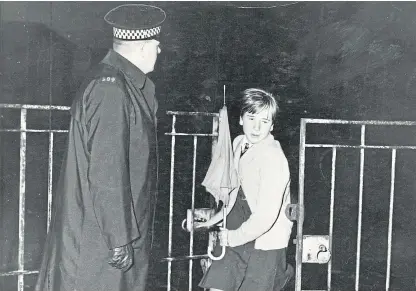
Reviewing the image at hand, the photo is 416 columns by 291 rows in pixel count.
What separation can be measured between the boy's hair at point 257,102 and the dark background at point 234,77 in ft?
0.17

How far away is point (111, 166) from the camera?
3.05m

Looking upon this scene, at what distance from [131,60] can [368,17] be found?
146 centimetres

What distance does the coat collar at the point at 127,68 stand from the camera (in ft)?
10.6

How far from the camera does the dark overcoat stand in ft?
10.00

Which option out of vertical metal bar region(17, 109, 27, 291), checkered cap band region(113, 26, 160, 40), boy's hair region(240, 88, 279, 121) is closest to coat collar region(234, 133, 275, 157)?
boy's hair region(240, 88, 279, 121)

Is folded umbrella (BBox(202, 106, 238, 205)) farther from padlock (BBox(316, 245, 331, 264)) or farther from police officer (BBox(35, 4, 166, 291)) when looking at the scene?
A: padlock (BBox(316, 245, 331, 264))

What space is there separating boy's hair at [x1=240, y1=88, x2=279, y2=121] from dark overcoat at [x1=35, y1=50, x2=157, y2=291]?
0.62 meters

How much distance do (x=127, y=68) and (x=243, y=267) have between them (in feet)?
4.45

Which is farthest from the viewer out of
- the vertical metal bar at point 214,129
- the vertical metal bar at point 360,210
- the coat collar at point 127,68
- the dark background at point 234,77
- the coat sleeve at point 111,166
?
the vertical metal bar at point 360,210

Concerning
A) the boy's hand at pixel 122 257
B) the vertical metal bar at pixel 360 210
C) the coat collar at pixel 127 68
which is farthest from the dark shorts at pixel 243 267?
the coat collar at pixel 127 68

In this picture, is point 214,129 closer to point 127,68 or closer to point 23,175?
point 127,68

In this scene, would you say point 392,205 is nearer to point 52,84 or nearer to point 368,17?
point 368,17

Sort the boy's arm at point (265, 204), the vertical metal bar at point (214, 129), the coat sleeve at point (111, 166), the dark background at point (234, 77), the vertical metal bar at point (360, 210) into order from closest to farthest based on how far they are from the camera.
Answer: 1. the coat sleeve at point (111, 166)
2. the dark background at point (234, 77)
3. the boy's arm at point (265, 204)
4. the vertical metal bar at point (214, 129)
5. the vertical metal bar at point (360, 210)

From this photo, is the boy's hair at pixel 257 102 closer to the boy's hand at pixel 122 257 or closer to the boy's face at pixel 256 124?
the boy's face at pixel 256 124
